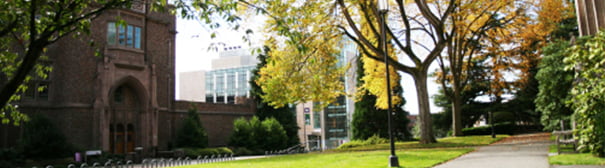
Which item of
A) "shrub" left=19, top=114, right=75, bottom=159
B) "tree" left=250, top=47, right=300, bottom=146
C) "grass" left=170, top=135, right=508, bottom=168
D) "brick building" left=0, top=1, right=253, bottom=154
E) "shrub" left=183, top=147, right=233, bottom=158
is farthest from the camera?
"tree" left=250, top=47, right=300, bottom=146

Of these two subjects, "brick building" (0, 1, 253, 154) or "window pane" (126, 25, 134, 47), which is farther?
"window pane" (126, 25, 134, 47)

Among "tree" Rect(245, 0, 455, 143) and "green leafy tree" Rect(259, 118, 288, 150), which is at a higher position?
"tree" Rect(245, 0, 455, 143)

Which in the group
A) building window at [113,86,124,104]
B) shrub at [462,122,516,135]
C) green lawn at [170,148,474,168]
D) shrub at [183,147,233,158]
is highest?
building window at [113,86,124,104]

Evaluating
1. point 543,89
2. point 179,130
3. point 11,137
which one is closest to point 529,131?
point 543,89

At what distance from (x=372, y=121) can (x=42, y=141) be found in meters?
26.0

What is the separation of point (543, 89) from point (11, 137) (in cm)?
2968

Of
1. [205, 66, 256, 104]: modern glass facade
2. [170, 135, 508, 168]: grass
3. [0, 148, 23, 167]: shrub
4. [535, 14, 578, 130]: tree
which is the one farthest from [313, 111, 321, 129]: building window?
[535, 14, 578, 130]: tree

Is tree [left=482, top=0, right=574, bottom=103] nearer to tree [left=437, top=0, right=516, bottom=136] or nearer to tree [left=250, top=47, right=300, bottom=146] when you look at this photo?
tree [left=437, top=0, right=516, bottom=136]

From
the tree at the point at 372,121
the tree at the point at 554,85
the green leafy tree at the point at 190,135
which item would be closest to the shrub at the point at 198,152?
the green leafy tree at the point at 190,135

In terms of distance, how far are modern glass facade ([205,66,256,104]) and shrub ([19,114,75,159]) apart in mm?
53265

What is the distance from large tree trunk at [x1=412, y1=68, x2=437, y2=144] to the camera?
2320 cm

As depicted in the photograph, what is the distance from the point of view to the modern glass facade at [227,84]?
265 ft

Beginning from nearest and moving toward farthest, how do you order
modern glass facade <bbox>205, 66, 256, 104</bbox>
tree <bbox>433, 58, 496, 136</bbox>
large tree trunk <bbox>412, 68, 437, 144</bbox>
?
large tree trunk <bbox>412, 68, 437, 144</bbox> → tree <bbox>433, 58, 496, 136</bbox> → modern glass facade <bbox>205, 66, 256, 104</bbox>

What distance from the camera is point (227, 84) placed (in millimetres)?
83000
